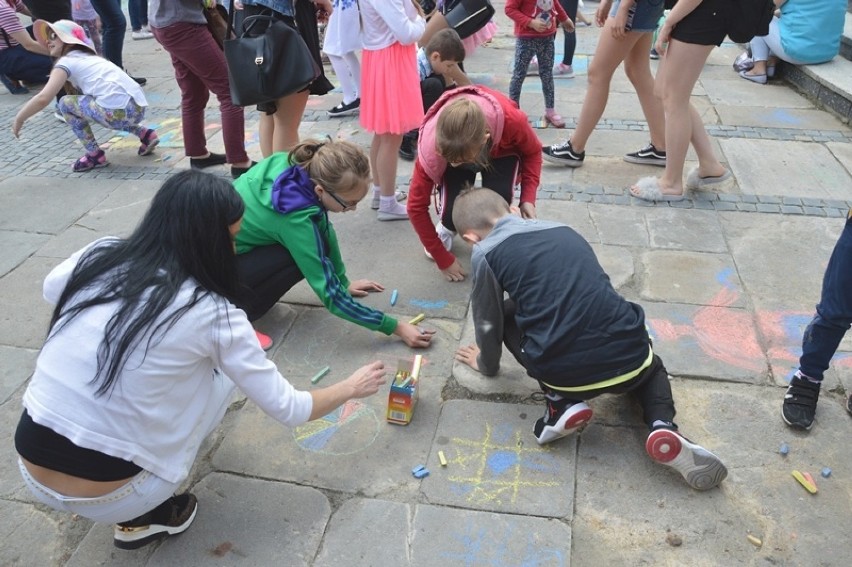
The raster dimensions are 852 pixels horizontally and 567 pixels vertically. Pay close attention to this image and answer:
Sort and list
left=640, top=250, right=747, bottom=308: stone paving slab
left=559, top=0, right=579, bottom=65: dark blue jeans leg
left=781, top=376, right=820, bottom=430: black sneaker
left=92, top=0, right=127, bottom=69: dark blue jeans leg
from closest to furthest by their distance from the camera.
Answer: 1. left=781, top=376, right=820, bottom=430: black sneaker
2. left=640, top=250, right=747, bottom=308: stone paving slab
3. left=559, top=0, right=579, bottom=65: dark blue jeans leg
4. left=92, top=0, right=127, bottom=69: dark blue jeans leg

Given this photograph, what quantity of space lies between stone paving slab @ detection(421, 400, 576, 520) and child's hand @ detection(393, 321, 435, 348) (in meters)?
0.37

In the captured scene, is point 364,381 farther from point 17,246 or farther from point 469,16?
point 469,16

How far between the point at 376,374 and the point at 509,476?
58cm

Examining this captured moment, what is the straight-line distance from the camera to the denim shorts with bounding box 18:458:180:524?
184 centimetres

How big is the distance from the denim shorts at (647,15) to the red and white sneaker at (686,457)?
2686 millimetres

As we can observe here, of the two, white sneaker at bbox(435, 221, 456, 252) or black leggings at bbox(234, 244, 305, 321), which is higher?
black leggings at bbox(234, 244, 305, 321)

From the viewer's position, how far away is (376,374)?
2.16m

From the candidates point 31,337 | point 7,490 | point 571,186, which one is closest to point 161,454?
point 7,490

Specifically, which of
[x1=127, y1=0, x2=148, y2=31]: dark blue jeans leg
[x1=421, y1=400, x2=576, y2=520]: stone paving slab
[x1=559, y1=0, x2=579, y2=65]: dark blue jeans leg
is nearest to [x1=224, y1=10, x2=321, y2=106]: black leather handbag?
[x1=421, y1=400, x2=576, y2=520]: stone paving slab

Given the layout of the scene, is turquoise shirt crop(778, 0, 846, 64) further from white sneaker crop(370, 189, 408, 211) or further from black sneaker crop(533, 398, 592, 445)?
black sneaker crop(533, 398, 592, 445)

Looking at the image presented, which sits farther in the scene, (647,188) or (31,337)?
(647,188)

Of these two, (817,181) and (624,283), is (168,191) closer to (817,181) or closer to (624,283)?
(624,283)

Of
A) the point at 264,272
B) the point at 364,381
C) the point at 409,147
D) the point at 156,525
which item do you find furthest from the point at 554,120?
the point at 156,525

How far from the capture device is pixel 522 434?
8.03ft
